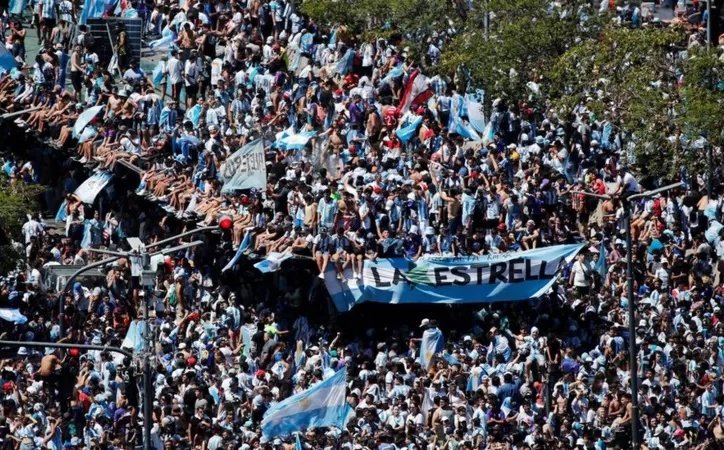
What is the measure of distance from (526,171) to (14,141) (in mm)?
14791

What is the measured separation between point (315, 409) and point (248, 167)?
10.2m

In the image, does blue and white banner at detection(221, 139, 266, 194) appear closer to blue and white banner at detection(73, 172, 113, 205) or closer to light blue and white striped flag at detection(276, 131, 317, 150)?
light blue and white striped flag at detection(276, 131, 317, 150)

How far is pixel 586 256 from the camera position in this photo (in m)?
60.6

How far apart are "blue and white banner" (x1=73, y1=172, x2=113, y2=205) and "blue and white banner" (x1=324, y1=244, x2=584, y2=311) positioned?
797cm

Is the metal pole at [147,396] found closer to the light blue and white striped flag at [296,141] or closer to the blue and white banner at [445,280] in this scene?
the blue and white banner at [445,280]

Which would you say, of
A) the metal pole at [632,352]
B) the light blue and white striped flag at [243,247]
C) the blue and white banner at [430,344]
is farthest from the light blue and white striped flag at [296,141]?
the metal pole at [632,352]

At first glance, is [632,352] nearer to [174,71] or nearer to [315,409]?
[315,409]

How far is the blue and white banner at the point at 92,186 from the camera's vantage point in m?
66.6

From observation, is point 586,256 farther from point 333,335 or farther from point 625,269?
point 333,335

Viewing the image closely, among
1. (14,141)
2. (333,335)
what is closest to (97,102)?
(14,141)

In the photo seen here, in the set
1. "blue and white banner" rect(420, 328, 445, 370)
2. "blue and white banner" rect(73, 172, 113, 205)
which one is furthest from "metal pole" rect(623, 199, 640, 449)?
"blue and white banner" rect(73, 172, 113, 205)

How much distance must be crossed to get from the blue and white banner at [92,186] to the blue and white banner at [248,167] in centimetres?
452

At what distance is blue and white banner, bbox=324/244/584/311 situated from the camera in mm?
60562

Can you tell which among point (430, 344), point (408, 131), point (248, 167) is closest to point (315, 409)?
point (430, 344)
